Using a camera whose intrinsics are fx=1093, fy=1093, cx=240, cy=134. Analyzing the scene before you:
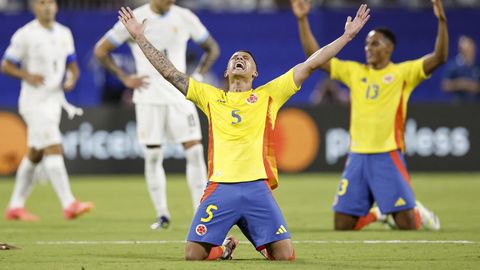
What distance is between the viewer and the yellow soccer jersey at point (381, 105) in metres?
11.7

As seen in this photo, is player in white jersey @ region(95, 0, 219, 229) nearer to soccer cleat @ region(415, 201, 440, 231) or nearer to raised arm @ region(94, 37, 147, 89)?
raised arm @ region(94, 37, 147, 89)

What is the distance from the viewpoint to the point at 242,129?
8.85 m

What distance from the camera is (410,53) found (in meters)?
21.8

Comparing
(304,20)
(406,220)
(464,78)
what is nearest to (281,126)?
(464,78)

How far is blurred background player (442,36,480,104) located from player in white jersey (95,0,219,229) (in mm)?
9562

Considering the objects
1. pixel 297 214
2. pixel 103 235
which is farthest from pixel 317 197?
pixel 103 235

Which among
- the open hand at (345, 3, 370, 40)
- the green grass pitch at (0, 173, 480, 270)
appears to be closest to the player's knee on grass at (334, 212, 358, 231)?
the green grass pitch at (0, 173, 480, 270)

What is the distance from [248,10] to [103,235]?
1158 centimetres

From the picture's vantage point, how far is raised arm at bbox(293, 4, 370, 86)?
345 inches

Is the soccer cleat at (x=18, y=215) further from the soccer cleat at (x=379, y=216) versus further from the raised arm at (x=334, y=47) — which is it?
the raised arm at (x=334, y=47)

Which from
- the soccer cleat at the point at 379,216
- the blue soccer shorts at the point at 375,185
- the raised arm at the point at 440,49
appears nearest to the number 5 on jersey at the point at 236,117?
the raised arm at the point at 440,49

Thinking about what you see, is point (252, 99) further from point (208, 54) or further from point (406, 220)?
point (208, 54)

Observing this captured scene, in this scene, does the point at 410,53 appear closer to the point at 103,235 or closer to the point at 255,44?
the point at 255,44

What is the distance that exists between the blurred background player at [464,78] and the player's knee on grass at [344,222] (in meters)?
9.24
